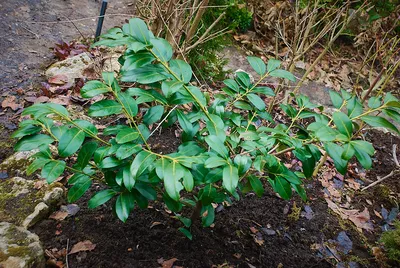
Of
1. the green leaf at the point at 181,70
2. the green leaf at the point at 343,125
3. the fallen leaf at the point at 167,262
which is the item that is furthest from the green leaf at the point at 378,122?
the fallen leaf at the point at 167,262

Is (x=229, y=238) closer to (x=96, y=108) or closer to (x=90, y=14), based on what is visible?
(x=96, y=108)

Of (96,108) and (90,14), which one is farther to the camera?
(90,14)

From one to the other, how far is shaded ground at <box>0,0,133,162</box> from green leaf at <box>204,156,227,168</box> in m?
1.77

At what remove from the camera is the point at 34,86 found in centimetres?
319

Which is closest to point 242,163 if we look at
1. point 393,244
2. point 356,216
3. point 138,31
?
point 138,31

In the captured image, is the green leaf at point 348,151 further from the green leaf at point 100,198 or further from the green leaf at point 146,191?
the green leaf at point 100,198

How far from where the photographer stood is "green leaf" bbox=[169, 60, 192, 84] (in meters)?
1.46

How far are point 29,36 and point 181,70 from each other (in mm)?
3230

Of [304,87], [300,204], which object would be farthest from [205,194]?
[304,87]

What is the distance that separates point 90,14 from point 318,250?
432 centimetres

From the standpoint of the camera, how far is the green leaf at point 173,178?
1.14 meters

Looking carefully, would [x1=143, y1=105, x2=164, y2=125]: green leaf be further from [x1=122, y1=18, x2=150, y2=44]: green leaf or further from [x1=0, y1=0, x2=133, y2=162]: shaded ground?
[x1=0, y1=0, x2=133, y2=162]: shaded ground

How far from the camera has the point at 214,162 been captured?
48.7 inches

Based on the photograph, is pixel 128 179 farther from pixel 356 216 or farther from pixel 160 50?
pixel 356 216
